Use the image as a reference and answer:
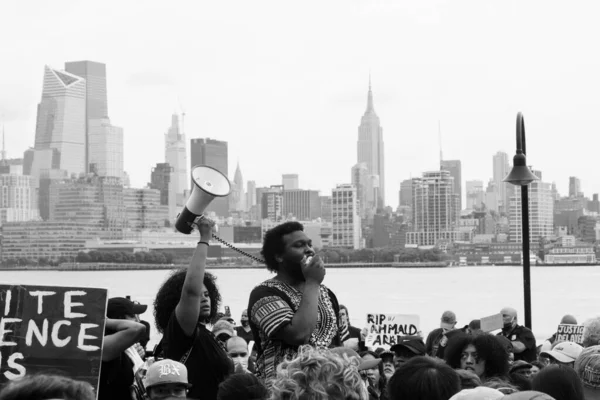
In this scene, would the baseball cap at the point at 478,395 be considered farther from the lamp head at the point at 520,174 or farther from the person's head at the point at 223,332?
the lamp head at the point at 520,174

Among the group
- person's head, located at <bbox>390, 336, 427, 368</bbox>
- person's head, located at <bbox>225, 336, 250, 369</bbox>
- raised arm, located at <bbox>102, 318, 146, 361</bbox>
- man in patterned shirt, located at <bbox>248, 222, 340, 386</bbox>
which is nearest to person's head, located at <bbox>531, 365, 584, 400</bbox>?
man in patterned shirt, located at <bbox>248, 222, 340, 386</bbox>

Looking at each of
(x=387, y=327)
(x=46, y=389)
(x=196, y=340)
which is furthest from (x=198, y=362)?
(x=387, y=327)

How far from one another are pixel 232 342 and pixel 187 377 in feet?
6.54

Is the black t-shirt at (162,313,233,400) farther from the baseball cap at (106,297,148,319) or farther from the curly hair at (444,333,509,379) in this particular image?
the curly hair at (444,333,509,379)

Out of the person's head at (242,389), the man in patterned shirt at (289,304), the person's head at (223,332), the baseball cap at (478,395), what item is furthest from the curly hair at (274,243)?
the person's head at (223,332)

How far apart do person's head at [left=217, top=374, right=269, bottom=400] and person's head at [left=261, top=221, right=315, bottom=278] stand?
902 millimetres

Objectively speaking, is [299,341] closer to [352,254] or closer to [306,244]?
[306,244]

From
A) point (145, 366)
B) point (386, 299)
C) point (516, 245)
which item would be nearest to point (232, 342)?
point (145, 366)

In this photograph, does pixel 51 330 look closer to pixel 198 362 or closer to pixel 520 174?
pixel 198 362

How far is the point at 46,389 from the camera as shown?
2.87 metres

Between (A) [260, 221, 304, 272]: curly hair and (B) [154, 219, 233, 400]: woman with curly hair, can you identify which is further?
(A) [260, 221, 304, 272]: curly hair

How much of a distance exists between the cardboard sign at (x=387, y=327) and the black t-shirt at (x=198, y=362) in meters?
7.16

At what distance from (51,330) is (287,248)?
4.13 ft

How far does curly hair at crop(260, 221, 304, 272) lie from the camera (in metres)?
5.43
